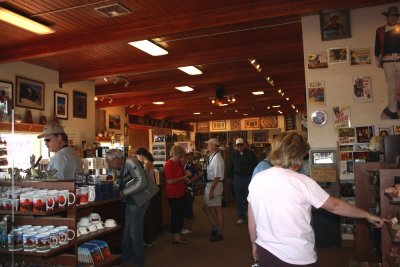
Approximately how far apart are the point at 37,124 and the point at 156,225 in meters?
3.25

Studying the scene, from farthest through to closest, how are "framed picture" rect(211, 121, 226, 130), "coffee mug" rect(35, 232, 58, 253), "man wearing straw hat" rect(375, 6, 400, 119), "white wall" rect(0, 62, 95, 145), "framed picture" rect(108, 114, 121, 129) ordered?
"framed picture" rect(211, 121, 226, 130) < "framed picture" rect(108, 114, 121, 129) < "white wall" rect(0, 62, 95, 145) < "man wearing straw hat" rect(375, 6, 400, 119) < "coffee mug" rect(35, 232, 58, 253)

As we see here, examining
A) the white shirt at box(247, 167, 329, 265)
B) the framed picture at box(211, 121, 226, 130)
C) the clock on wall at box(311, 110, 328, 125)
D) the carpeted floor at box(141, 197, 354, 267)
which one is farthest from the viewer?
the framed picture at box(211, 121, 226, 130)

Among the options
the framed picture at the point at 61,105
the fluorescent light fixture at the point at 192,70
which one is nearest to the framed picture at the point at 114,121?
the framed picture at the point at 61,105

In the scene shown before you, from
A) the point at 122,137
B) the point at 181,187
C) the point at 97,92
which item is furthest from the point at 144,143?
→ the point at 181,187

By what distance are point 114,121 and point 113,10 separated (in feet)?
28.9

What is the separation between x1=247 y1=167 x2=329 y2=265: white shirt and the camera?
2.18m

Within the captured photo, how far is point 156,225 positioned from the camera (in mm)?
6754

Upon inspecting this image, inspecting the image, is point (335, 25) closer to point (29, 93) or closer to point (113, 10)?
point (113, 10)

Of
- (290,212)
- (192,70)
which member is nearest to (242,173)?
(192,70)

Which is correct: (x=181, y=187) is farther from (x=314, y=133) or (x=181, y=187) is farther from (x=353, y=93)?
(x=353, y=93)

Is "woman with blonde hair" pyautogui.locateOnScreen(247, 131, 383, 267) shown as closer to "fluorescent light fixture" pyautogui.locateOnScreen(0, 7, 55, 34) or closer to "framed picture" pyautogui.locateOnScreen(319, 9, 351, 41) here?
"framed picture" pyautogui.locateOnScreen(319, 9, 351, 41)

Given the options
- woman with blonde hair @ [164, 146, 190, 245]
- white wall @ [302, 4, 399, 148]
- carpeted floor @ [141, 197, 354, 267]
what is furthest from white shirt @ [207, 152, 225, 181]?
white wall @ [302, 4, 399, 148]

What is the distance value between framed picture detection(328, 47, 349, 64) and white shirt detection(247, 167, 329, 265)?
360 centimetres

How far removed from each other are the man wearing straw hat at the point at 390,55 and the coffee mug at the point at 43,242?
438 cm
